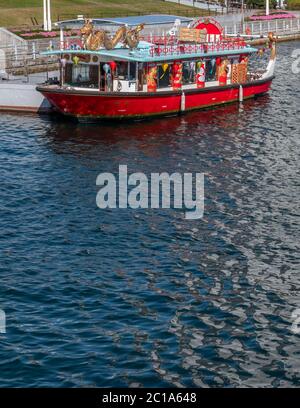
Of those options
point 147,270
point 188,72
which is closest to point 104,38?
point 188,72

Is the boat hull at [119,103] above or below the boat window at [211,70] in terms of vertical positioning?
below

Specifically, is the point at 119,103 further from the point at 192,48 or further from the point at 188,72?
the point at 192,48

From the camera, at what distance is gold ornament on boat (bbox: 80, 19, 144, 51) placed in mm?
66312

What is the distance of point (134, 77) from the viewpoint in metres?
66.8

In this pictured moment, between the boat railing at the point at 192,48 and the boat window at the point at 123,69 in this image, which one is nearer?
the boat window at the point at 123,69

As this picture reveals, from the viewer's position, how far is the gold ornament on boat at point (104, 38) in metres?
66.3

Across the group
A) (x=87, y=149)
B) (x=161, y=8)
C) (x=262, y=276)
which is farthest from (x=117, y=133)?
(x=161, y=8)

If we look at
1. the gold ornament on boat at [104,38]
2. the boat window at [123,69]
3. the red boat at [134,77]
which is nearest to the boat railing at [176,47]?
the red boat at [134,77]

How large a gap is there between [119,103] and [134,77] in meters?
2.95

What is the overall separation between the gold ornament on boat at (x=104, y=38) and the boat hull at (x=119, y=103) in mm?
4308

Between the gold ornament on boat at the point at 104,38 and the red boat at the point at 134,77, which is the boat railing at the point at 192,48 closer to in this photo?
the red boat at the point at 134,77

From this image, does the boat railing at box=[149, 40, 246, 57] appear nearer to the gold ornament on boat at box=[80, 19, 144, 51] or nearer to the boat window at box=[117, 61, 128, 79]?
the gold ornament on boat at box=[80, 19, 144, 51]

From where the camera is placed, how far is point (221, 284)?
118ft
